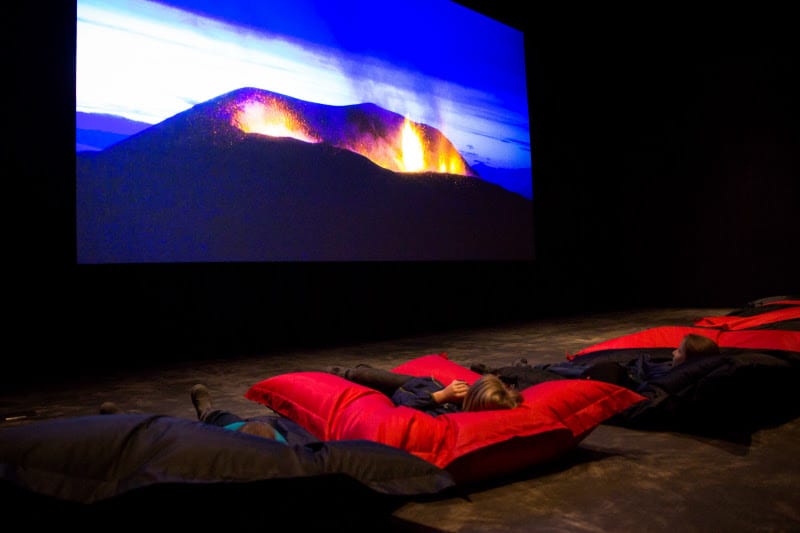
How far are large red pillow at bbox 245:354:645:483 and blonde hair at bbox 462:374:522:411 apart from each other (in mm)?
43

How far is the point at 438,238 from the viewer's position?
6.36m

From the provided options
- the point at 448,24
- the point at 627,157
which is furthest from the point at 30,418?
the point at 627,157

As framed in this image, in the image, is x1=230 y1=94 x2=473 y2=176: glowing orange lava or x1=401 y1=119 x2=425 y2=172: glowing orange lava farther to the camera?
x1=401 y1=119 x2=425 y2=172: glowing orange lava

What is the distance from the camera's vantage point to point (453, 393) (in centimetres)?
215

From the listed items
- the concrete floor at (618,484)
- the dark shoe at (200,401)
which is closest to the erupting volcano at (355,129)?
the concrete floor at (618,484)

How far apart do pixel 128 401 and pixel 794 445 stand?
114 inches

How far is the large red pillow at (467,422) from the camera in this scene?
168 centimetres

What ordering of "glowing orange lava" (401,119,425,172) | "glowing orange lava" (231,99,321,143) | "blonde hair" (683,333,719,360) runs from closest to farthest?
"blonde hair" (683,333,719,360), "glowing orange lava" (231,99,321,143), "glowing orange lava" (401,119,425,172)

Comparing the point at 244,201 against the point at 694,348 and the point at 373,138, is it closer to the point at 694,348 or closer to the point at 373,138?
the point at 373,138

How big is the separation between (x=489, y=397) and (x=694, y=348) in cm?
110

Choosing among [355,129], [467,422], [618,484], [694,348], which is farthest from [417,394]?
[355,129]

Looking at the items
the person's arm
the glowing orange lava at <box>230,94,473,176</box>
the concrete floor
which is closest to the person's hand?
the person's arm

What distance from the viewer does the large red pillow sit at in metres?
1.68

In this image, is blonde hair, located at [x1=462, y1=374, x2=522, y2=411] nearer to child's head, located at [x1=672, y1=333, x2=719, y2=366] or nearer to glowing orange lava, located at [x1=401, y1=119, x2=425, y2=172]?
child's head, located at [x1=672, y1=333, x2=719, y2=366]
